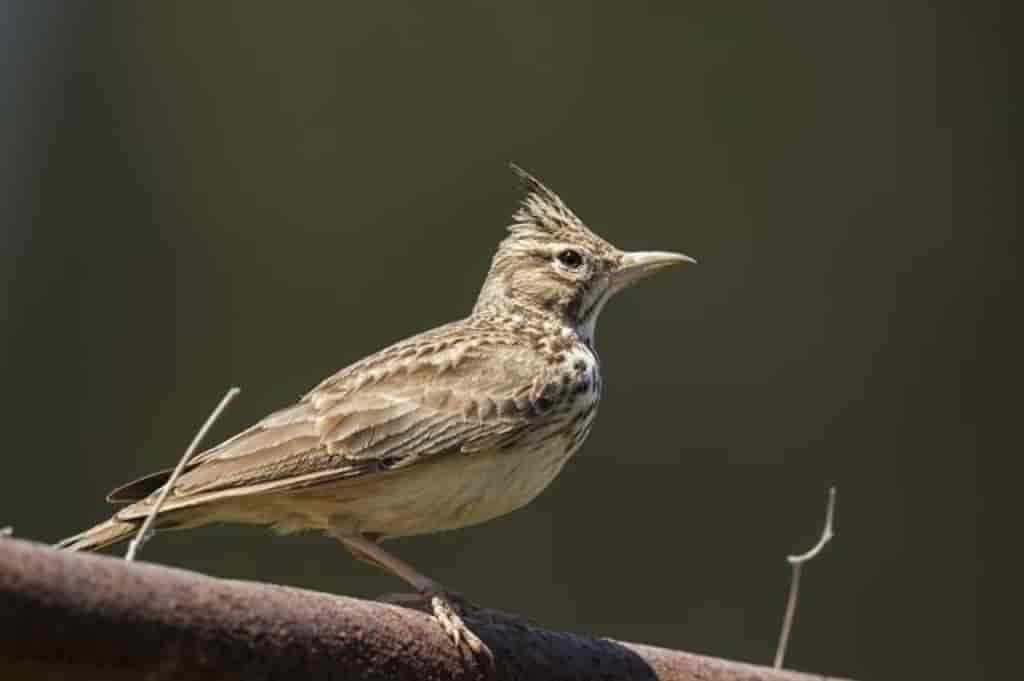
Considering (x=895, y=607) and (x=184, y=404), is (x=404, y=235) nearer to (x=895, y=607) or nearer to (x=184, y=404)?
(x=184, y=404)

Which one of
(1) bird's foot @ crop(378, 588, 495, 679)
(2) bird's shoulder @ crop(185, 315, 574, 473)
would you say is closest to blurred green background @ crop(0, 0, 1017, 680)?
(2) bird's shoulder @ crop(185, 315, 574, 473)

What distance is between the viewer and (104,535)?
3592mm

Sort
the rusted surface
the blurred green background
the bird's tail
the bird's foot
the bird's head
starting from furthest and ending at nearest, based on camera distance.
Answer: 1. the blurred green background
2. the bird's head
3. the bird's tail
4. the bird's foot
5. the rusted surface

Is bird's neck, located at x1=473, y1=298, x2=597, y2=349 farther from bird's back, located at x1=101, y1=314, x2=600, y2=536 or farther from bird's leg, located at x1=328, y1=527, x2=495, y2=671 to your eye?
bird's leg, located at x1=328, y1=527, x2=495, y2=671

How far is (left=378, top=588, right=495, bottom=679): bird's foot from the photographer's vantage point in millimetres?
2891

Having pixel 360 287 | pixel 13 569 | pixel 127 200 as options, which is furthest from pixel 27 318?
pixel 13 569

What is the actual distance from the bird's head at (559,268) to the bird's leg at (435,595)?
105 cm

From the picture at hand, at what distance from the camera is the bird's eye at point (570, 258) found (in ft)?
16.5

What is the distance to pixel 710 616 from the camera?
829 centimetres

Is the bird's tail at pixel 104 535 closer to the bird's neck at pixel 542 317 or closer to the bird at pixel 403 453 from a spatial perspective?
the bird at pixel 403 453

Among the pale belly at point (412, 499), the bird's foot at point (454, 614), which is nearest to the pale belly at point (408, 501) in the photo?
the pale belly at point (412, 499)

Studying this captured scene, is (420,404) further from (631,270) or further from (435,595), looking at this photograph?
(631,270)

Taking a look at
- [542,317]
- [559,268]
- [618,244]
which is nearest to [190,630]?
[542,317]

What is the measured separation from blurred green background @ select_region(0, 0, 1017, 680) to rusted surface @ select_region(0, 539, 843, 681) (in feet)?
18.0
